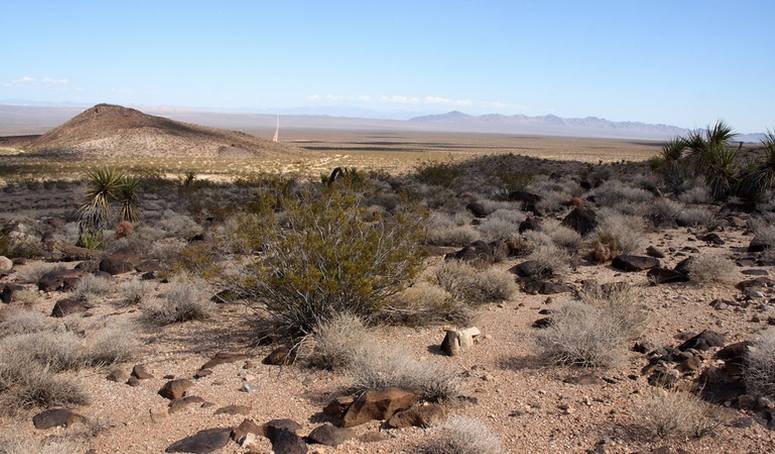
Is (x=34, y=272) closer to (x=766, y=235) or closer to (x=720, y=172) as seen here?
(x=766, y=235)

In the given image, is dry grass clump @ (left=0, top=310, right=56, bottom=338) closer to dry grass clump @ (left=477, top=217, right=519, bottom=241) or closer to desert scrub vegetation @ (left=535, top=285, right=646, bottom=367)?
desert scrub vegetation @ (left=535, top=285, right=646, bottom=367)

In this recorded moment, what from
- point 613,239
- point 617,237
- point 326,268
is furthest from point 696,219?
point 326,268

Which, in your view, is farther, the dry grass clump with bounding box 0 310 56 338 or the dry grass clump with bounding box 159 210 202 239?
the dry grass clump with bounding box 159 210 202 239

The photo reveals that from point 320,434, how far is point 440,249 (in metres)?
7.39

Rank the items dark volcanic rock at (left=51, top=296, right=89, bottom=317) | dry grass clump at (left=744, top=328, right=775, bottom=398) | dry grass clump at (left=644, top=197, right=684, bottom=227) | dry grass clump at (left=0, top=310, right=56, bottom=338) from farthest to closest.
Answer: dry grass clump at (left=644, top=197, right=684, bottom=227) → dark volcanic rock at (left=51, top=296, right=89, bottom=317) → dry grass clump at (left=0, top=310, right=56, bottom=338) → dry grass clump at (left=744, top=328, right=775, bottom=398)

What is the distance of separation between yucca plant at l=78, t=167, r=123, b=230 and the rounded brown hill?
33260mm

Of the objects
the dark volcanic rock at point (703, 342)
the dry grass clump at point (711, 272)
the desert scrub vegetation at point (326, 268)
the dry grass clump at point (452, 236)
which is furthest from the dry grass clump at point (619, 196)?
the desert scrub vegetation at point (326, 268)

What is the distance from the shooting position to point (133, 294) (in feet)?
29.5

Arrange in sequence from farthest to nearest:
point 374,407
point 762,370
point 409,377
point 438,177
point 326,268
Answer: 1. point 438,177
2. point 326,268
3. point 409,377
4. point 762,370
5. point 374,407

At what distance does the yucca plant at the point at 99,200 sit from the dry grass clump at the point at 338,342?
967 cm

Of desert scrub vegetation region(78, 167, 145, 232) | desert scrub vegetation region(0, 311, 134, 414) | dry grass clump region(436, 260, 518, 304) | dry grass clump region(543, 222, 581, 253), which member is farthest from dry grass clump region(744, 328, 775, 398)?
desert scrub vegetation region(78, 167, 145, 232)

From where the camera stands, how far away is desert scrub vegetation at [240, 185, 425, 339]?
680cm

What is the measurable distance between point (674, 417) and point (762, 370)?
1.24 meters

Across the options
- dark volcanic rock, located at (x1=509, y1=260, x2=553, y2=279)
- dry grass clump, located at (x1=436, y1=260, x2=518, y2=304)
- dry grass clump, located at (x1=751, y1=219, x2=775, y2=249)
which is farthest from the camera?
dry grass clump, located at (x1=751, y1=219, x2=775, y2=249)
